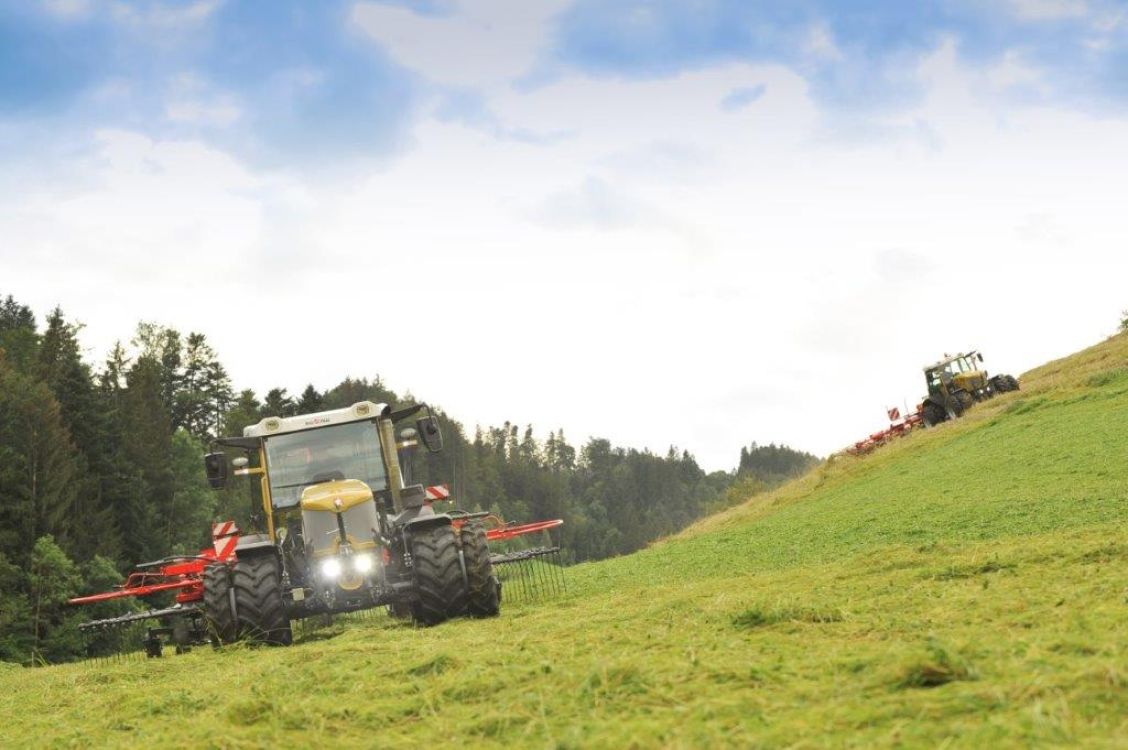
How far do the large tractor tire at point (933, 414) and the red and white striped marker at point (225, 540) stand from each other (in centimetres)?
2745

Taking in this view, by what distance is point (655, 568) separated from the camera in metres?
17.2

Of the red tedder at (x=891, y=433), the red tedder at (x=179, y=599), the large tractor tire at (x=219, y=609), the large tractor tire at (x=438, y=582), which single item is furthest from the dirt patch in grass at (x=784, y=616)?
the red tedder at (x=891, y=433)

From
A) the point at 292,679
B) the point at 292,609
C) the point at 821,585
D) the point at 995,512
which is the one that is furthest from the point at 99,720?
the point at 995,512

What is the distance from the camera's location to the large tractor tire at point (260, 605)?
1088 centimetres

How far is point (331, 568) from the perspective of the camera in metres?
11.3

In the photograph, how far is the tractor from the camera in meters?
10.9

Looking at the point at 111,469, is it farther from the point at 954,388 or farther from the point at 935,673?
the point at 935,673

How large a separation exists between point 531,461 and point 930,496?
371 ft

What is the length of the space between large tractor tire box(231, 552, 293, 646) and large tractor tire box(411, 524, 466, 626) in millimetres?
1336

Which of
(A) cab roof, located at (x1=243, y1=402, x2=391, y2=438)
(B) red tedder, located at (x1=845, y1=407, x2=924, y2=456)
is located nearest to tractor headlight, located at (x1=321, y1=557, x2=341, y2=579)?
(A) cab roof, located at (x1=243, y1=402, x2=391, y2=438)

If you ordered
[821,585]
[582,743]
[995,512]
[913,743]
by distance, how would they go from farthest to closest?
1. [995,512]
2. [821,585]
3. [582,743]
4. [913,743]

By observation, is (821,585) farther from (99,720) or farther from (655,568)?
(655,568)

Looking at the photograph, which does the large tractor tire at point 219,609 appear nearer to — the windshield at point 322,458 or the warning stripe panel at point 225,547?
the windshield at point 322,458

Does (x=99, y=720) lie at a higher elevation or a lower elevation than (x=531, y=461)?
lower
